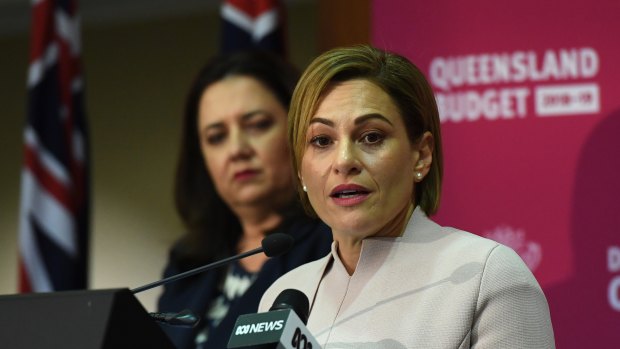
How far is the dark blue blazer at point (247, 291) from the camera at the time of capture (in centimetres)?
259

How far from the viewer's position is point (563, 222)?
2617mm

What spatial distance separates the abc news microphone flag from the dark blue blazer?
1.03 m

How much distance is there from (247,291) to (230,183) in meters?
0.43

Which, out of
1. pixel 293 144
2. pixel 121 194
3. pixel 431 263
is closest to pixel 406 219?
pixel 431 263

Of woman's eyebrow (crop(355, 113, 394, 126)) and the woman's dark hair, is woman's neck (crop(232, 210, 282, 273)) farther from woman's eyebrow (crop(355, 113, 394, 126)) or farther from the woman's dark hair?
woman's eyebrow (crop(355, 113, 394, 126))

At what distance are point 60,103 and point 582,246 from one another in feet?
7.08

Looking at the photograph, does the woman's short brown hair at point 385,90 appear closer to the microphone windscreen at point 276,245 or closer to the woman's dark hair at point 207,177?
the microphone windscreen at point 276,245

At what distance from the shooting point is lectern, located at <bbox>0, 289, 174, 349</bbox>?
4.46ft

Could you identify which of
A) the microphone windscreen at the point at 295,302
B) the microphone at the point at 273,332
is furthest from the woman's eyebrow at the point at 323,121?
the microphone at the point at 273,332

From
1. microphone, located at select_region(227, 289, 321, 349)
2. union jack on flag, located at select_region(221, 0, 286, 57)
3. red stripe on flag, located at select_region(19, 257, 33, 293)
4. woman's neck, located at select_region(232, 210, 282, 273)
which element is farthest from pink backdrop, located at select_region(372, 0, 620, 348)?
red stripe on flag, located at select_region(19, 257, 33, 293)

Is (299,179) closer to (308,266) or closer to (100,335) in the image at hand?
(308,266)

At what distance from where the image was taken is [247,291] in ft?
8.68

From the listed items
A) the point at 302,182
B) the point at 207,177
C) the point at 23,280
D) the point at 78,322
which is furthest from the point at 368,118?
the point at 23,280

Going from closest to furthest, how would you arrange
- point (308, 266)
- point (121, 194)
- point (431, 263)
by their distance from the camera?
point (431, 263), point (308, 266), point (121, 194)
